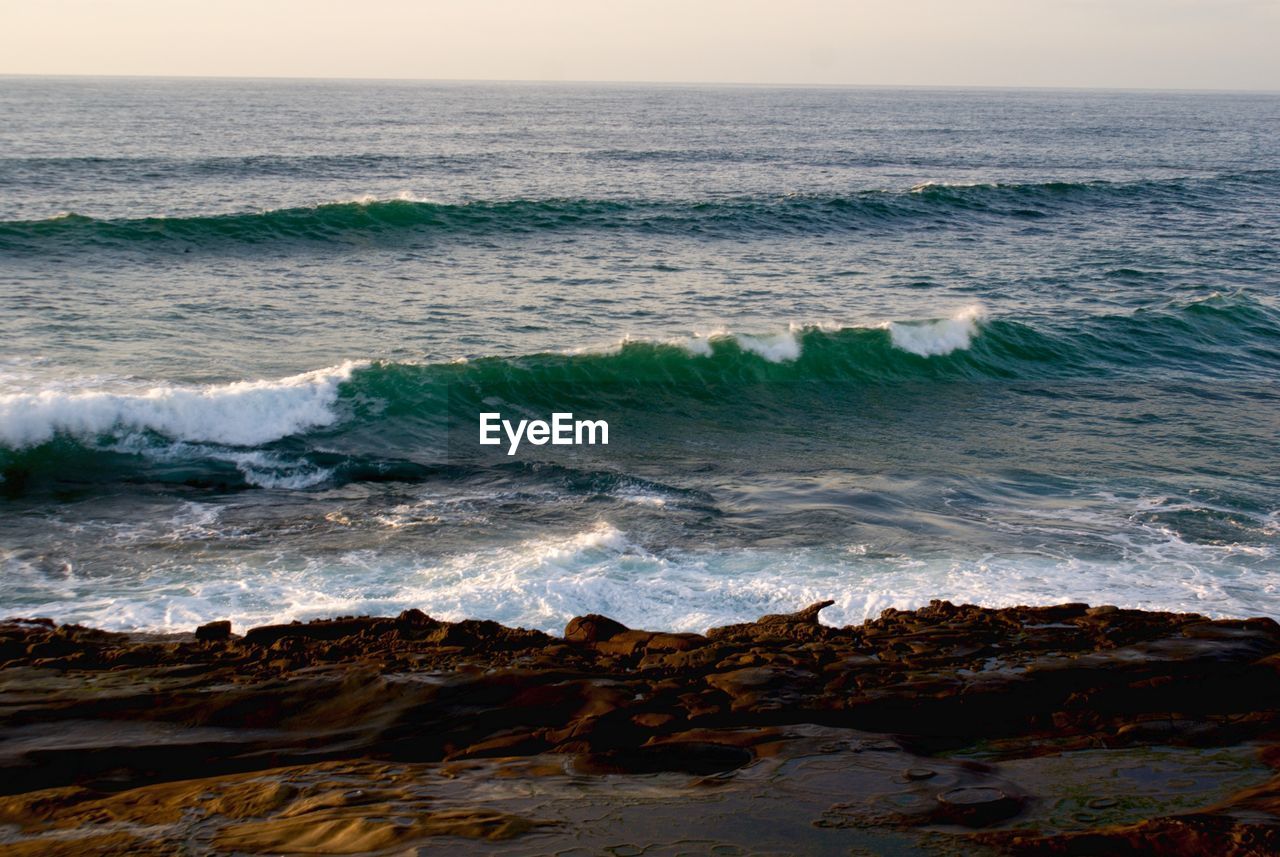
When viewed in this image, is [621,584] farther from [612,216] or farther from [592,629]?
[612,216]

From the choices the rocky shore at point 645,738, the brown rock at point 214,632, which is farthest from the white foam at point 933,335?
the brown rock at point 214,632

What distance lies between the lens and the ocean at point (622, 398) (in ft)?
38.7

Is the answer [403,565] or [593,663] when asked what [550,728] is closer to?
[593,663]

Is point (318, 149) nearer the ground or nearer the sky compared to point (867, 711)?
nearer the sky

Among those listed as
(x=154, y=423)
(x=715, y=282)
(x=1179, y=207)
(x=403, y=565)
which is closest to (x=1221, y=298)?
(x=715, y=282)

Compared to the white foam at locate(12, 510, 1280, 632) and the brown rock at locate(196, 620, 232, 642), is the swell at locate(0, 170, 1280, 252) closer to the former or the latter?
the white foam at locate(12, 510, 1280, 632)

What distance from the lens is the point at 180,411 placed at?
52.4 ft

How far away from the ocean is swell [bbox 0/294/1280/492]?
68mm

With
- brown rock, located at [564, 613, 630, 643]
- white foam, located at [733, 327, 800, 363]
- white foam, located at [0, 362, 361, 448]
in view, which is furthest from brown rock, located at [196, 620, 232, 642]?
white foam, located at [733, 327, 800, 363]

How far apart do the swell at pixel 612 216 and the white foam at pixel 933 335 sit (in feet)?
37.3

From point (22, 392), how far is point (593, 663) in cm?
1257

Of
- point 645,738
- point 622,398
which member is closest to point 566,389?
point 622,398

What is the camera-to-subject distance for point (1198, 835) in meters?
5.50

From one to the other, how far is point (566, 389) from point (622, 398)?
1025 mm
